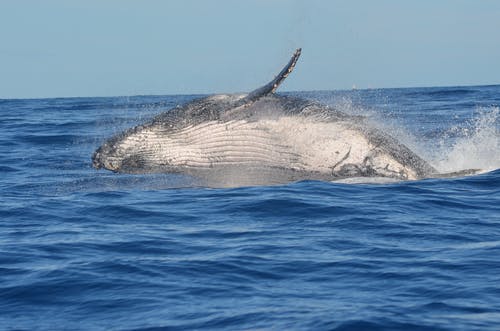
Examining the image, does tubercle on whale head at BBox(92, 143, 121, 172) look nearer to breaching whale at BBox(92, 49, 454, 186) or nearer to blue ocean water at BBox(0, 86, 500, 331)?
breaching whale at BBox(92, 49, 454, 186)

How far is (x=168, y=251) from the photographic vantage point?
36.6ft

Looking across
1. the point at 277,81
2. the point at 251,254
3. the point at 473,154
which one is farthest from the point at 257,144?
the point at 473,154

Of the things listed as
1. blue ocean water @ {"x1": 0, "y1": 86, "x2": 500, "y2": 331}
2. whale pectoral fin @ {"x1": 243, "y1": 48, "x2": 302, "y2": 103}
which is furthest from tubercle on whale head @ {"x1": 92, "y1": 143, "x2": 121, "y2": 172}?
whale pectoral fin @ {"x1": 243, "y1": 48, "x2": 302, "y2": 103}

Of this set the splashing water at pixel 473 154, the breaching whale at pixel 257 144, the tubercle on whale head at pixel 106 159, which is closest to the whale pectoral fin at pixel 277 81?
the breaching whale at pixel 257 144

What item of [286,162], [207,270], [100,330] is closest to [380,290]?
[207,270]

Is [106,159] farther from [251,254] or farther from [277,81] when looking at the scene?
[251,254]

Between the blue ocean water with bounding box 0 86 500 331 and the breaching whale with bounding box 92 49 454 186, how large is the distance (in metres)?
0.42

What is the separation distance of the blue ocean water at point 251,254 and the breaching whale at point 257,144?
42 centimetres

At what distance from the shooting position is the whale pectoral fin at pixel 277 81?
14.4 meters

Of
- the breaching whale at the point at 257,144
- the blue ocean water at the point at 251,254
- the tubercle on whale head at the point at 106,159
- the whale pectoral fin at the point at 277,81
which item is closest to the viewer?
the blue ocean water at the point at 251,254

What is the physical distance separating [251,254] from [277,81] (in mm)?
4429

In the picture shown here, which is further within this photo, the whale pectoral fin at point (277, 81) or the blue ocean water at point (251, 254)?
the whale pectoral fin at point (277, 81)

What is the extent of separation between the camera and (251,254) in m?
10.8

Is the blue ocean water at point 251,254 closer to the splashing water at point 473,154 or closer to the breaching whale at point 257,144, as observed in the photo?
the splashing water at point 473,154
